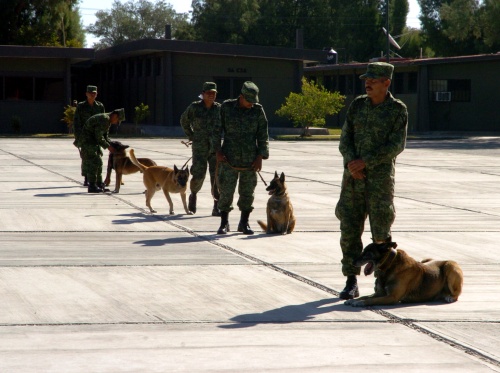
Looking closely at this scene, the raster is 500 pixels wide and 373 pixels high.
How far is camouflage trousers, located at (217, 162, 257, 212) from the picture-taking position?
1127cm

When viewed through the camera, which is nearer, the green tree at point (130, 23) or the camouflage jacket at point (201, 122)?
the camouflage jacket at point (201, 122)

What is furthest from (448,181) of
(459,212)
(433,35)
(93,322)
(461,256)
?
(433,35)

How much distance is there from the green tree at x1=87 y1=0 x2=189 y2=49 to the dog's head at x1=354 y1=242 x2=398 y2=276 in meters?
118

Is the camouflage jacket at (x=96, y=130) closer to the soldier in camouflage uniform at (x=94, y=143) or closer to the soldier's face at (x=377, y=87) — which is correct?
the soldier in camouflage uniform at (x=94, y=143)

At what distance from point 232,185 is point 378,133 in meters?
3.85

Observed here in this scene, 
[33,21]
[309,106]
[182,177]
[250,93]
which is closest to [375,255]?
[250,93]

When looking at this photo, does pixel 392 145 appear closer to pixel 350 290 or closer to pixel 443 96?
pixel 350 290

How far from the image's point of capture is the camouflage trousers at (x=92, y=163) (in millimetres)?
16906

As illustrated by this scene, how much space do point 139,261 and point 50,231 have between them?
2.54m

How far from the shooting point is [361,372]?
5602 millimetres

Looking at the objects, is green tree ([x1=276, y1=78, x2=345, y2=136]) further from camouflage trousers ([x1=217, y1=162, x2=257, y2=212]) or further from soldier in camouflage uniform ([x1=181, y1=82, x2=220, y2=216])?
camouflage trousers ([x1=217, y1=162, x2=257, y2=212])

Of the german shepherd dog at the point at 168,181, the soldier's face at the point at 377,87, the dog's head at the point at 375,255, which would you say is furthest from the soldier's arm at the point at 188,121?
the dog's head at the point at 375,255

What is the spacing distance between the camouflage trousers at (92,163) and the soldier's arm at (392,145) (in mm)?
9923

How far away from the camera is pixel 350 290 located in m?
7.77
